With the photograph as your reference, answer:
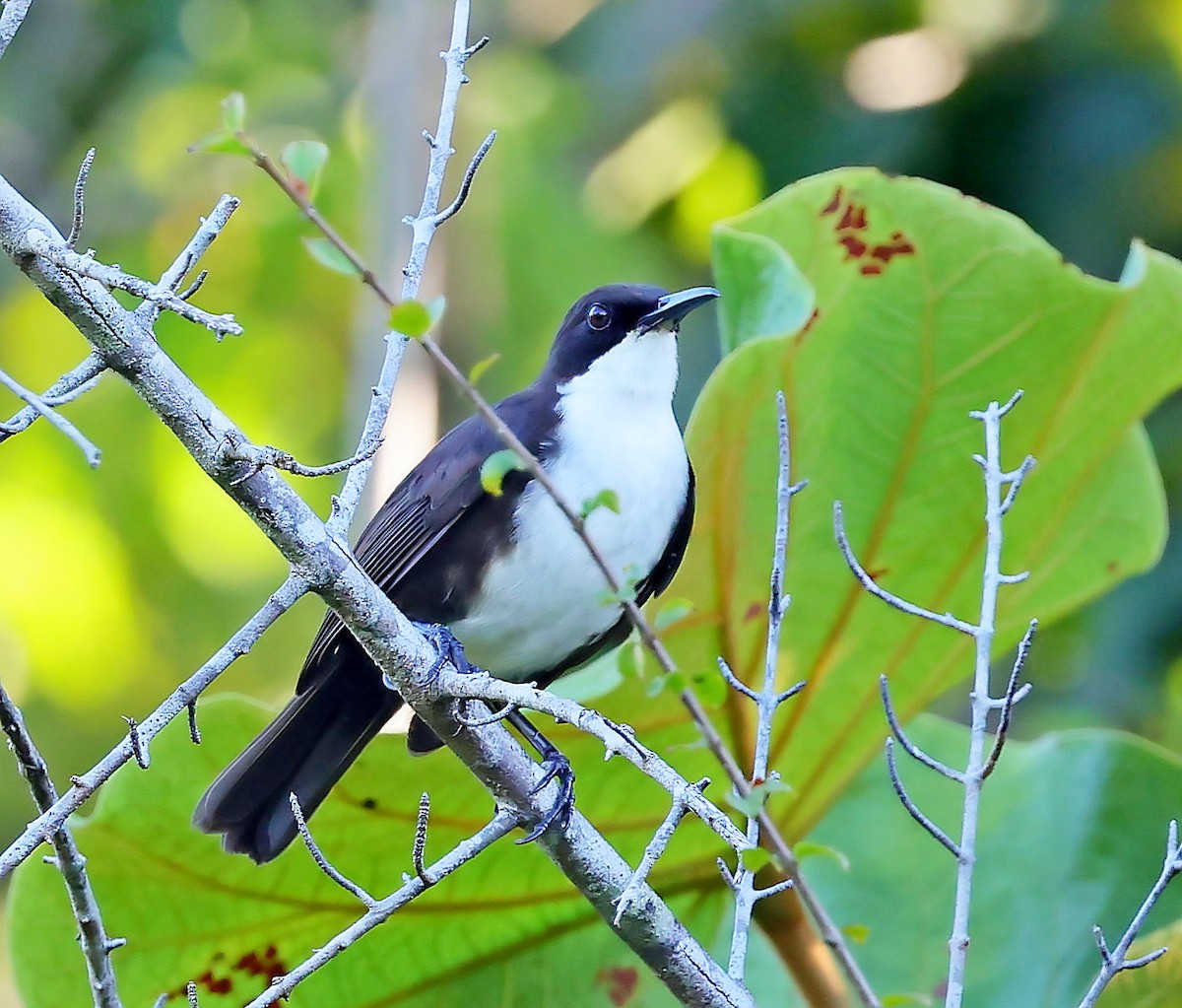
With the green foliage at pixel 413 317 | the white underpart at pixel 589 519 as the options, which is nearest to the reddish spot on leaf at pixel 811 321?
the white underpart at pixel 589 519

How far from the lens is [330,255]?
5.95 feet

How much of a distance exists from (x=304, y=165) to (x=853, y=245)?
1.53 m

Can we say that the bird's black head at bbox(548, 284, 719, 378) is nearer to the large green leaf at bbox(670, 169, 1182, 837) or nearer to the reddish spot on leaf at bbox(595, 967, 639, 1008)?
the large green leaf at bbox(670, 169, 1182, 837)

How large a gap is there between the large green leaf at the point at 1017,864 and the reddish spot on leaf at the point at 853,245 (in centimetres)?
116

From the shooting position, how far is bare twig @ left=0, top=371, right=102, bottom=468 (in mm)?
1847

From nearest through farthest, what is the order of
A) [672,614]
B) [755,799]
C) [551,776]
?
[755,799] → [672,614] → [551,776]

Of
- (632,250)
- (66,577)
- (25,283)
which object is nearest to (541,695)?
(632,250)

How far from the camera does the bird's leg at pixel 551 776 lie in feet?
8.66

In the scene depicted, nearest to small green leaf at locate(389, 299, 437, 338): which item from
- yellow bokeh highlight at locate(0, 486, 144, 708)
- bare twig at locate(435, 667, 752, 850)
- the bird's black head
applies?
bare twig at locate(435, 667, 752, 850)

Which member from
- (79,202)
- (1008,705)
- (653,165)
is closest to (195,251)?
(79,202)

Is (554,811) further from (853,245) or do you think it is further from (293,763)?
(853,245)

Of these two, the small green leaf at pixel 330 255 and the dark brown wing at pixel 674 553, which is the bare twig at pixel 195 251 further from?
the dark brown wing at pixel 674 553

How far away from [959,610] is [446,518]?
1100 millimetres

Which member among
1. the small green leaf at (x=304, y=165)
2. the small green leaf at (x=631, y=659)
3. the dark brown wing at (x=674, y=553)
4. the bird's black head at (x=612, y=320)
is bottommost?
the small green leaf at (x=631, y=659)
